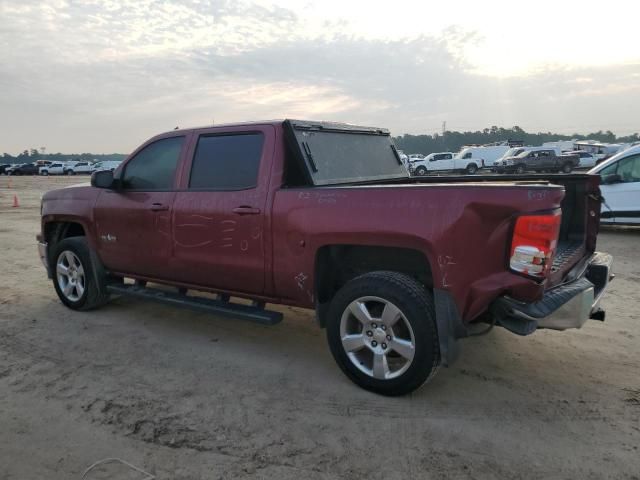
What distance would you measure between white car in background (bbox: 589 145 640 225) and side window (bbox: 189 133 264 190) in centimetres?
860

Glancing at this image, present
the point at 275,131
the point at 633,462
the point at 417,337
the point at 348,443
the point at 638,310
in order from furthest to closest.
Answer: the point at 638,310 → the point at 275,131 → the point at 417,337 → the point at 348,443 → the point at 633,462

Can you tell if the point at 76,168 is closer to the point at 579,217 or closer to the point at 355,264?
the point at 355,264

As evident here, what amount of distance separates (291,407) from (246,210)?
157 cm

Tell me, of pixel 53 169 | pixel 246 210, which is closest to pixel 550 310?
pixel 246 210

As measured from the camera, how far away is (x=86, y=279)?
5438 millimetres

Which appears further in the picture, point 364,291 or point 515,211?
point 364,291

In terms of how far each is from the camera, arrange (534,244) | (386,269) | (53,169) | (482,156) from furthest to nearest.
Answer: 1. (53,169)
2. (482,156)
3. (386,269)
4. (534,244)

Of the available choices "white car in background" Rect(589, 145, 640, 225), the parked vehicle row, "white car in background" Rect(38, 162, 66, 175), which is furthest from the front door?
"white car in background" Rect(38, 162, 66, 175)

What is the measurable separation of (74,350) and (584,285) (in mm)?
4152

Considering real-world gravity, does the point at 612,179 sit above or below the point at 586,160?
above

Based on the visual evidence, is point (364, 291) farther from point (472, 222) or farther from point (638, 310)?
point (638, 310)

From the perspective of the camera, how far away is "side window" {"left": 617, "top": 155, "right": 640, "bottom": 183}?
10.1m

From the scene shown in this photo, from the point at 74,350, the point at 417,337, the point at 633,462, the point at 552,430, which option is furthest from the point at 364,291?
the point at 74,350

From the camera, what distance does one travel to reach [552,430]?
3064 millimetres
